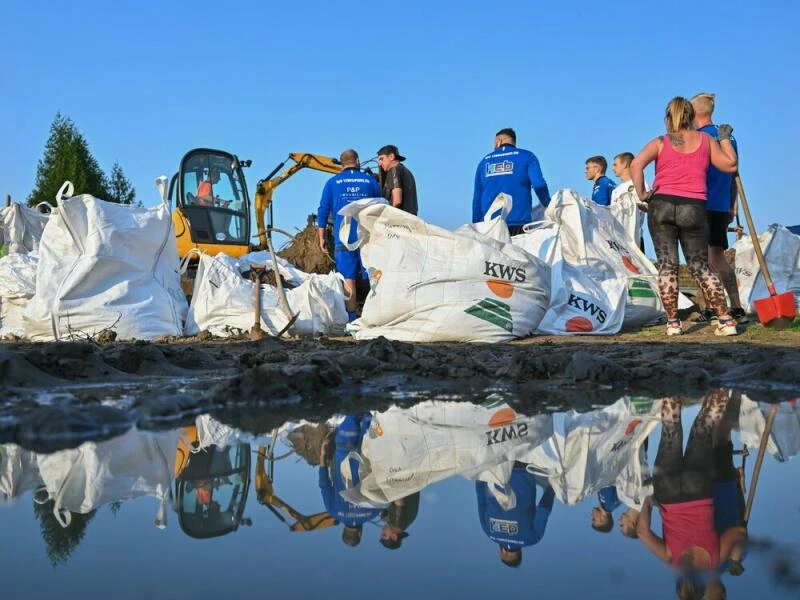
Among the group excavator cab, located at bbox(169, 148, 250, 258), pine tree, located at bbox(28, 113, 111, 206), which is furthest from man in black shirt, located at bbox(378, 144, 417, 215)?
pine tree, located at bbox(28, 113, 111, 206)

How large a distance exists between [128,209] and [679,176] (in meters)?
4.44

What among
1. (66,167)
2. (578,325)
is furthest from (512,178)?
(66,167)

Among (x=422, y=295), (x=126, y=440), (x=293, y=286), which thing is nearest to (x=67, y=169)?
(x=293, y=286)

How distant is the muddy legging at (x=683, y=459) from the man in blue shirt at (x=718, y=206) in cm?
460

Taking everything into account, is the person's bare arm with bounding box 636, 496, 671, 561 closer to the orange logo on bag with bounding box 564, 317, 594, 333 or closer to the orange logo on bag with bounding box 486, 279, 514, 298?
the orange logo on bag with bounding box 486, 279, 514, 298

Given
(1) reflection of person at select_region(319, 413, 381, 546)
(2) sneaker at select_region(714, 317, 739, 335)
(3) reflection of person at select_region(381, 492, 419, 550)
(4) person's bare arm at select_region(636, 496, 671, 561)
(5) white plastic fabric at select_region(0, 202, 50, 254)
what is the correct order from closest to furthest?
(4) person's bare arm at select_region(636, 496, 671, 561)
(3) reflection of person at select_region(381, 492, 419, 550)
(1) reflection of person at select_region(319, 413, 381, 546)
(2) sneaker at select_region(714, 317, 739, 335)
(5) white plastic fabric at select_region(0, 202, 50, 254)

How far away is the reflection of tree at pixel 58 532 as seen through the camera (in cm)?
157

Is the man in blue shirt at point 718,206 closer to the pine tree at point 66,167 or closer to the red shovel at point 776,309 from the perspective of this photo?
the red shovel at point 776,309

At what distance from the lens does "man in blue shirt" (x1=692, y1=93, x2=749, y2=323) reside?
742cm

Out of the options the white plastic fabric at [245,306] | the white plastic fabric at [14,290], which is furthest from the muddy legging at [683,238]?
Answer: the white plastic fabric at [14,290]

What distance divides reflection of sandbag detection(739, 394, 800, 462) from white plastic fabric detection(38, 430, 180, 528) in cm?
153

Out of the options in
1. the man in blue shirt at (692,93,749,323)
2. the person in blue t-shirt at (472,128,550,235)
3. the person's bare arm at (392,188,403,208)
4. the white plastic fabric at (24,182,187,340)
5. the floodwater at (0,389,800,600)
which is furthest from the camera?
the person's bare arm at (392,188,403,208)

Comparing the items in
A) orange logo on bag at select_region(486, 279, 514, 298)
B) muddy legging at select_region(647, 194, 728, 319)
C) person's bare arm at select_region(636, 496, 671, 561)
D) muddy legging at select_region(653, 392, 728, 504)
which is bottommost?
person's bare arm at select_region(636, 496, 671, 561)

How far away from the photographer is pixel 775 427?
2.78m
